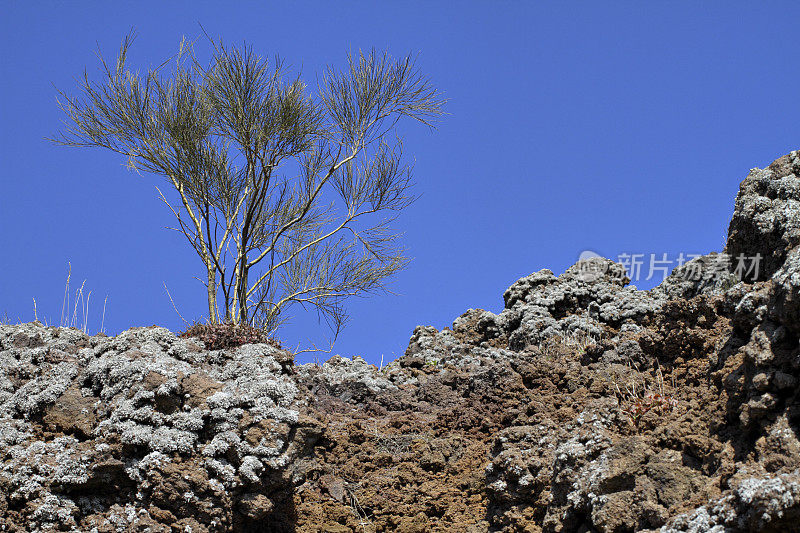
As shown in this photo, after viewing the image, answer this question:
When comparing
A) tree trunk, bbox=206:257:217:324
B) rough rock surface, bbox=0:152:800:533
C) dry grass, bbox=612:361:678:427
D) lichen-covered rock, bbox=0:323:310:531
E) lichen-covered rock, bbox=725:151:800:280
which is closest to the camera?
rough rock surface, bbox=0:152:800:533

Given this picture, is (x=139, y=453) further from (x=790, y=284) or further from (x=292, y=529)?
(x=790, y=284)

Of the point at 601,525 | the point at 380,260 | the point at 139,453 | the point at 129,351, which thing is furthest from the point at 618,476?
the point at 380,260

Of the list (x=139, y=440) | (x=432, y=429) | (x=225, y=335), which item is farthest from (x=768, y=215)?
(x=139, y=440)

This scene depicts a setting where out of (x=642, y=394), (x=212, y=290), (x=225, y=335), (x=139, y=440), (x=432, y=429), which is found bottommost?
(x=642, y=394)

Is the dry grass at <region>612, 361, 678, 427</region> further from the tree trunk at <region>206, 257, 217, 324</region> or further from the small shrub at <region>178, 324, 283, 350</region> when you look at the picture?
the tree trunk at <region>206, 257, 217, 324</region>

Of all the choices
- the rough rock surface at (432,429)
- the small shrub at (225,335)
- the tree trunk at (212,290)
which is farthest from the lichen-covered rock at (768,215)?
the tree trunk at (212,290)

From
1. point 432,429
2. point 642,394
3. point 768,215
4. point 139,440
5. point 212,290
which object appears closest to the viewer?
point 139,440

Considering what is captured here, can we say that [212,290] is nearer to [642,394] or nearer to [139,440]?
[139,440]

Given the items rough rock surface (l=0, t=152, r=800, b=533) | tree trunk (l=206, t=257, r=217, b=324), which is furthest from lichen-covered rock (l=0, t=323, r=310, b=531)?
tree trunk (l=206, t=257, r=217, b=324)

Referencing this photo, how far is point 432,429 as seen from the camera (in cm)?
735

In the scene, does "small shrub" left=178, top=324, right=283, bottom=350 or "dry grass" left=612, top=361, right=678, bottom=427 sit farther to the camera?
"small shrub" left=178, top=324, right=283, bottom=350

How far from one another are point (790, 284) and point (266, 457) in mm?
3992

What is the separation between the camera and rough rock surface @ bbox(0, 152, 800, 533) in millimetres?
4621

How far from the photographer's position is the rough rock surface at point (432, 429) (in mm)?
4621
